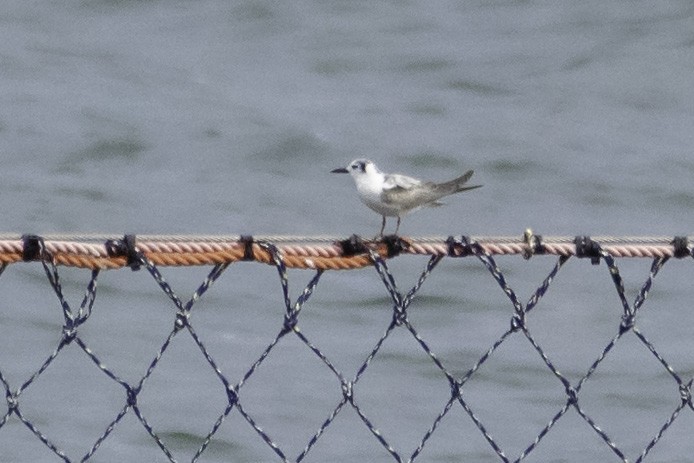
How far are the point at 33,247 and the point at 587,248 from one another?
4.53 feet

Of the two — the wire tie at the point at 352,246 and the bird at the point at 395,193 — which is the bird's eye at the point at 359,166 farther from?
the wire tie at the point at 352,246

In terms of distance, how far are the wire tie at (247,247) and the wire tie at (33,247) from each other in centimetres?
48

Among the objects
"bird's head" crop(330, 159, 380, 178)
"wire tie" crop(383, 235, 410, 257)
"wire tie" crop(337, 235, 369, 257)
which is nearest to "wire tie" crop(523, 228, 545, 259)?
"wire tie" crop(383, 235, 410, 257)

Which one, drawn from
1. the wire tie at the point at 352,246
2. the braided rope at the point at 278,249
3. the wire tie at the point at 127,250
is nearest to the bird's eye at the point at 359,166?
the braided rope at the point at 278,249

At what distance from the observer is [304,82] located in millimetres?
13156

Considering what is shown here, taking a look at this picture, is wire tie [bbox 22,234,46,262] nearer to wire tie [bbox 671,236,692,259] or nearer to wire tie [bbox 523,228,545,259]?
wire tie [bbox 523,228,545,259]

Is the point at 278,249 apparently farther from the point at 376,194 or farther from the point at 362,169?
the point at 362,169

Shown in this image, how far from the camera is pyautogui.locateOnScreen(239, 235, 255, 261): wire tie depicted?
4.27 metres

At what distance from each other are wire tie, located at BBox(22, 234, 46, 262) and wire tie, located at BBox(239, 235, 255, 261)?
0.48 meters

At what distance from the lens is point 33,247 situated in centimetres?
416

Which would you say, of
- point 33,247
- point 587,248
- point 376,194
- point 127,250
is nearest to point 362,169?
point 376,194

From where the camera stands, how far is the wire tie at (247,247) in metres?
4.27

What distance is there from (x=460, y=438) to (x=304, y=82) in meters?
4.96

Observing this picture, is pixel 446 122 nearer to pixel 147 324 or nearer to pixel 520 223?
pixel 520 223
